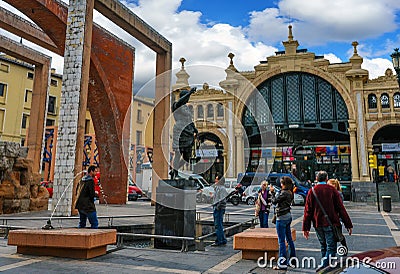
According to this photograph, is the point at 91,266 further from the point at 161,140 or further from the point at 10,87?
the point at 10,87

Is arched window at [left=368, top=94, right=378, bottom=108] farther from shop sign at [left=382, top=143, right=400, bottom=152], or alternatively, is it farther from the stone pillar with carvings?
shop sign at [left=382, top=143, right=400, bottom=152]

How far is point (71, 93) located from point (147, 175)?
17.9 m

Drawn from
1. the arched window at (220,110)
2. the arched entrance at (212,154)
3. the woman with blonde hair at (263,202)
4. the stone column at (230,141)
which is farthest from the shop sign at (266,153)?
the woman with blonde hair at (263,202)

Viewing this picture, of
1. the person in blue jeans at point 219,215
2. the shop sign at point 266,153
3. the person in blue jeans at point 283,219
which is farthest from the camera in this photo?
the shop sign at point 266,153

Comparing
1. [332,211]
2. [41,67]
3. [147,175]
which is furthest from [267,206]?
[147,175]

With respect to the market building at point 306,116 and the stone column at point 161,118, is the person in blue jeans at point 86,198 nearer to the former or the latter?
the stone column at point 161,118

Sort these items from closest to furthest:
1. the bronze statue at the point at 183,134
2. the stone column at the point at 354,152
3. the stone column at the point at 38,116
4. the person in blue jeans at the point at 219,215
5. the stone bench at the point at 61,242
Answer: the stone bench at the point at 61,242 < the person in blue jeans at the point at 219,215 < the bronze statue at the point at 183,134 < the stone column at the point at 38,116 < the stone column at the point at 354,152

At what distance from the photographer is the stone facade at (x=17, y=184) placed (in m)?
14.4

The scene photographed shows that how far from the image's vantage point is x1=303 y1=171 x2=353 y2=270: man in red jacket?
5426mm

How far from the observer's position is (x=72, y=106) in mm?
14367

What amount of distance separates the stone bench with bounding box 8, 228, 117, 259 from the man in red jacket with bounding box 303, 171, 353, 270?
3.85m

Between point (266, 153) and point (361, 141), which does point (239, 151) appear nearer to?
point (266, 153)

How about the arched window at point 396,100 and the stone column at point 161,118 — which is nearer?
the stone column at point 161,118

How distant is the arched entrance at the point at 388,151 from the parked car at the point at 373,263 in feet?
103
